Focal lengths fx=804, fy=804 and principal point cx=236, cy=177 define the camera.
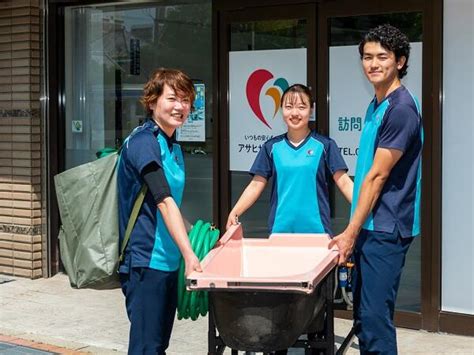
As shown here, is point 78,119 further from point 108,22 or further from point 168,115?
point 168,115

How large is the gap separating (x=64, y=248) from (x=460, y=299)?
3242mm

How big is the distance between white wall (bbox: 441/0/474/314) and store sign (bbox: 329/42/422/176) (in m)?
0.70

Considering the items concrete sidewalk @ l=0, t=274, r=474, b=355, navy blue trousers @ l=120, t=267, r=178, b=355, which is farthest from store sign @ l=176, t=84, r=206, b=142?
navy blue trousers @ l=120, t=267, r=178, b=355

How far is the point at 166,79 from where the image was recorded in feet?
12.8

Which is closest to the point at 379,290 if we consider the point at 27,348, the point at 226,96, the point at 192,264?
the point at 192,264

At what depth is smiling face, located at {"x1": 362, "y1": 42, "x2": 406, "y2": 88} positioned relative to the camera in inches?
147

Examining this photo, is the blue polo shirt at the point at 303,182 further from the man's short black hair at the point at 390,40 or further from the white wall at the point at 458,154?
the white wall at the point at 458,154

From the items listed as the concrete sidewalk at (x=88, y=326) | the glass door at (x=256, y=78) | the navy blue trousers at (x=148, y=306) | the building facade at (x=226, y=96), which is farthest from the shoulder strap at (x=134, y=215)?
the glass door at (x=256, y=78)

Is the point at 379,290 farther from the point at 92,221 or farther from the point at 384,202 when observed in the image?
the point at 92,221

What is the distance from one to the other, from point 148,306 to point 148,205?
0.48 metres

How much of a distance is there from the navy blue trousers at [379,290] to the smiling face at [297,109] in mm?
1183

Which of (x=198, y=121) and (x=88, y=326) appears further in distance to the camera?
(x=198, y=121)

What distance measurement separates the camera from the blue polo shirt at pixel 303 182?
475 centimetres

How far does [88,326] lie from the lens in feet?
21.2
